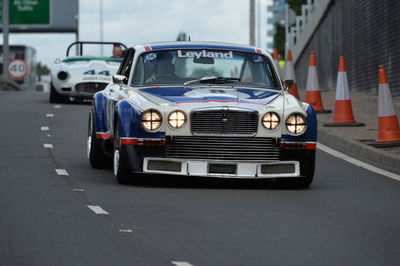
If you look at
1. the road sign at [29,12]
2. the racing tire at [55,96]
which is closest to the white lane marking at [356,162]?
the racing tire at [55,96]

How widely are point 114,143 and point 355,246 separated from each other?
4362mm

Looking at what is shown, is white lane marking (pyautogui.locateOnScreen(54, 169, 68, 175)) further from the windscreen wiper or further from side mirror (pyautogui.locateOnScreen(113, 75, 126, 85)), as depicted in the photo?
the windscreen wiper

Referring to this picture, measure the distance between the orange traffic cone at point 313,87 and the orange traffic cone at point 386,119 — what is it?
539 centimetres

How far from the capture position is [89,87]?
86.0ft

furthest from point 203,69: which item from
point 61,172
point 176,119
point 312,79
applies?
point 312,79

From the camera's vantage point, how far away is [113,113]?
38.2 feet

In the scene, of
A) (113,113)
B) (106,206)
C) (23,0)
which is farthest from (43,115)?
(23,0)

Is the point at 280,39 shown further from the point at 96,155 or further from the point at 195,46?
the point at 195,46

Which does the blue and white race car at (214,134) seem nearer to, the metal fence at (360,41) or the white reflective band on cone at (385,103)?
the white reflective band on cone at (385,103)

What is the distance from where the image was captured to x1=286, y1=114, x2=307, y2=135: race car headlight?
10.8 m

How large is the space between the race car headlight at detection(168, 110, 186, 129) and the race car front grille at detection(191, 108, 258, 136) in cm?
9

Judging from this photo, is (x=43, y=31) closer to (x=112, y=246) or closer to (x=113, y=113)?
(x=113, y=113)

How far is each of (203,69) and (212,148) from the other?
1526mm

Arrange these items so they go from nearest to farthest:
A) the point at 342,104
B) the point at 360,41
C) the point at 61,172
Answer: the point at 61,172
the point at 342,104
the point at 360,41
